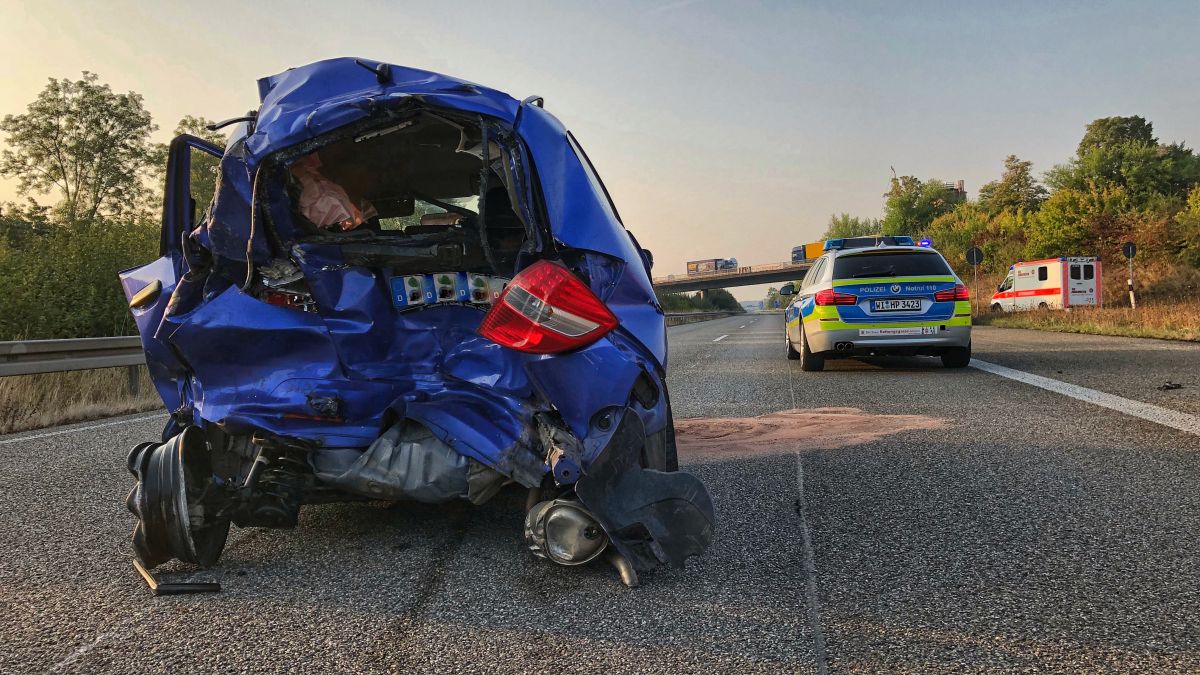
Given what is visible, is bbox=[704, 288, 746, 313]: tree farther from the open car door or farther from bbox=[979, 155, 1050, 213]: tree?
the open car door

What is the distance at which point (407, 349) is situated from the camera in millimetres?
2648

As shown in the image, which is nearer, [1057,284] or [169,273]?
[169,273]

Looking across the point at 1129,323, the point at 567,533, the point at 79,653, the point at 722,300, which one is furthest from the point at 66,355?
the point at 722,300

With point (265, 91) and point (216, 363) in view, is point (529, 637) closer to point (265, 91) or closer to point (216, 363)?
point (216, 363)

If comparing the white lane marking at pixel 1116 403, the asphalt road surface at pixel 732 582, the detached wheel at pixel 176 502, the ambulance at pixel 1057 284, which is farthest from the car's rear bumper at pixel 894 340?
the ambulance at pixel 1057 284

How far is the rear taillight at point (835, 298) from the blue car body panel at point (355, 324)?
6871 mm

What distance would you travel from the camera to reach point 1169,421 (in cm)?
520

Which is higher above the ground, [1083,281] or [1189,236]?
[1189,236]

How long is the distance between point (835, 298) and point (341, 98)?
755 cm

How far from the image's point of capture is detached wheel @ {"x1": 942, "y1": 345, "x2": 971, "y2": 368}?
911 cm

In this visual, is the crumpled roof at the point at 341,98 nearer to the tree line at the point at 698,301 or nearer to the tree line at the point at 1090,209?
the tree line at the point at 1090,209

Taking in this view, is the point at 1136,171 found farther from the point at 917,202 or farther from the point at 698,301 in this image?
the point at 698,301

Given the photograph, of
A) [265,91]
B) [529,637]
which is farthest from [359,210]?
[529,637]

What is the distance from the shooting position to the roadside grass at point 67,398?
7227 mm
